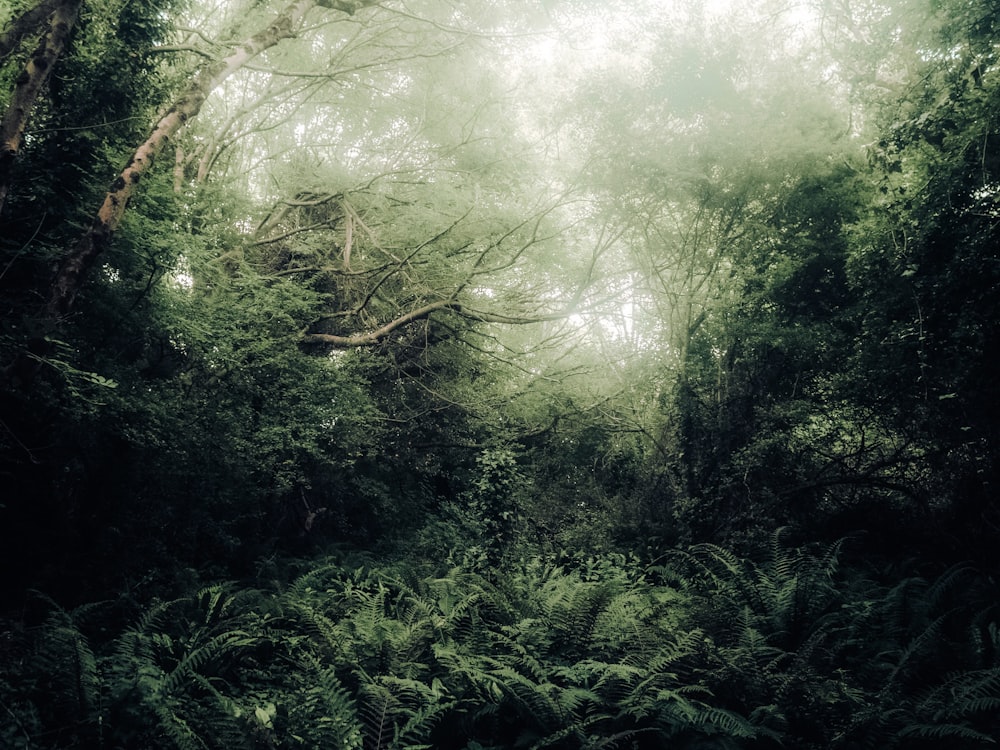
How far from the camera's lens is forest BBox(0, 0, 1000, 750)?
3.96m

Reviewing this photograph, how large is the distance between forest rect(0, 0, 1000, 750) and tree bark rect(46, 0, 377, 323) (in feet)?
0.17

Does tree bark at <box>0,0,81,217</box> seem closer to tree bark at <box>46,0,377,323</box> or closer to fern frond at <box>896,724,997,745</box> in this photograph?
tree bark at <box>46,0,377,323</box>

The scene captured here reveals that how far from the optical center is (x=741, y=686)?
393cm

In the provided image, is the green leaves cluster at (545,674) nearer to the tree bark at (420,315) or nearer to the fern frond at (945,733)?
the fern frond at (945,733)

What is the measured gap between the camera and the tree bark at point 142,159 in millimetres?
5617

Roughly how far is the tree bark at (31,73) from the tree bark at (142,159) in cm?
77

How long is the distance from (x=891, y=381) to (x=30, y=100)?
982 centimetres

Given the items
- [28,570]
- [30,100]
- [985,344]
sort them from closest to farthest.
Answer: [30,100]
[985,344]
[28,570]

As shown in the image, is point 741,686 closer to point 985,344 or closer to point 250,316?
point 985,344

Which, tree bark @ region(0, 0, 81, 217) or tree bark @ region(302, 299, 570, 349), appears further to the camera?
tree bark @ region(302, 299, 570, 349)

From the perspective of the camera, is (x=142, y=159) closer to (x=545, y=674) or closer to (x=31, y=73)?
(x=31, y=73)

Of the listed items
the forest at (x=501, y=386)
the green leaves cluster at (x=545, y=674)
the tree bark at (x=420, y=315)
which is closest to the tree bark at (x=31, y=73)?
the forest at (x=501, y=386)

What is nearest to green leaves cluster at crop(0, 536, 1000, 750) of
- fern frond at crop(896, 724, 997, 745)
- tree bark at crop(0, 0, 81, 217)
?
fern frond at crop(896, 724, 997, 745)

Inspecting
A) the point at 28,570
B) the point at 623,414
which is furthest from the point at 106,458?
the point at 623,414
